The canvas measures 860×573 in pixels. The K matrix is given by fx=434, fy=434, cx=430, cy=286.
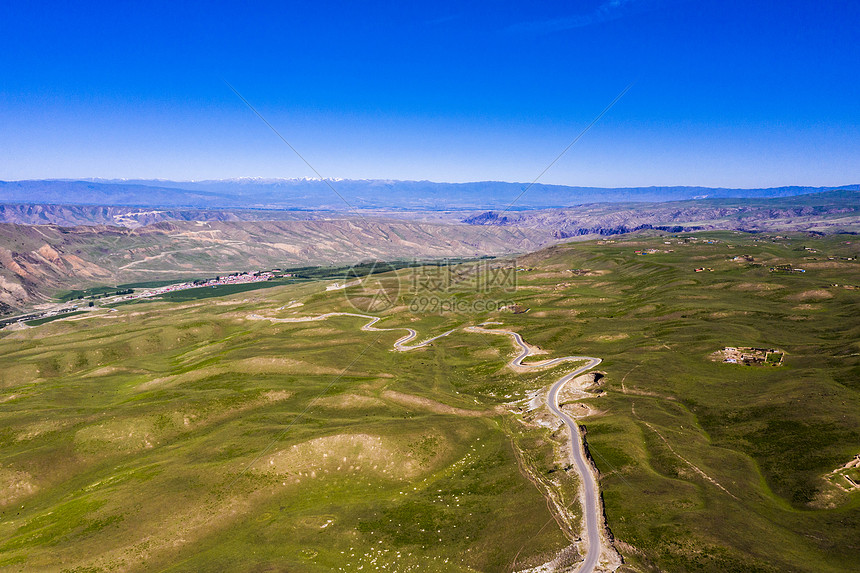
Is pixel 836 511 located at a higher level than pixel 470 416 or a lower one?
higher

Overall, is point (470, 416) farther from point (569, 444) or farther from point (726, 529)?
point (726, 529)

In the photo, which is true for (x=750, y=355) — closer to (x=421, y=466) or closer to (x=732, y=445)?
(x=732, y=445)

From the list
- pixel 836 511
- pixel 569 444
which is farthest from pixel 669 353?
pixel 836 511

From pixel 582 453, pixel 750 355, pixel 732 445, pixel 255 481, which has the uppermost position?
pixel 750 355

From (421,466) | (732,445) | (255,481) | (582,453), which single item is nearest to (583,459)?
(582,453)

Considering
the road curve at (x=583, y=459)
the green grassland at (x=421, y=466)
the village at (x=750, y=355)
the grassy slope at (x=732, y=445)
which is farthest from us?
the village at (x=750, y=355)

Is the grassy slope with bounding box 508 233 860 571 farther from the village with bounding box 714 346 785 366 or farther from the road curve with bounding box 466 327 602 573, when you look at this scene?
the village with bounding box 714 346 785 366

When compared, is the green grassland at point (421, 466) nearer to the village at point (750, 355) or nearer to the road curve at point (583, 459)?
the road curve at point (583, 459)

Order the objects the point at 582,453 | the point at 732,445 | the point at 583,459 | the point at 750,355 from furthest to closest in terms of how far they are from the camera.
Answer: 1. the point at 750,355
2. the point at 732,445
3. the point at 582,453
4. the point at 583,459

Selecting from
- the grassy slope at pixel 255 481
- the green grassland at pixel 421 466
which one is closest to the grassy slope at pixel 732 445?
the green grassland at pixel 421 466
